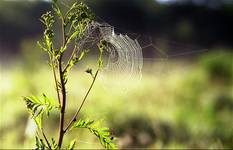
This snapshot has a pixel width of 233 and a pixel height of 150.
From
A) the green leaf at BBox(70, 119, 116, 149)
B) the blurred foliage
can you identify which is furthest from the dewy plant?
the blurred foliage

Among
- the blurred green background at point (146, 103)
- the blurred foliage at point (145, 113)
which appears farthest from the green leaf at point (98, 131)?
the blurred foliage at point (145, 113)

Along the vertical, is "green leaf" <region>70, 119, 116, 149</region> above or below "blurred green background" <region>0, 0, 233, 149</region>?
above

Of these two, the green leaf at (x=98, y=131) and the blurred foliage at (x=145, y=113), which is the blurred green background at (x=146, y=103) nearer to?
the blurred foliage at (x=145, y=113)

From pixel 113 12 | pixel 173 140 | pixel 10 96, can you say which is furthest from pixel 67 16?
pixel 113 12

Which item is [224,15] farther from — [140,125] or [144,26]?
[140,125]

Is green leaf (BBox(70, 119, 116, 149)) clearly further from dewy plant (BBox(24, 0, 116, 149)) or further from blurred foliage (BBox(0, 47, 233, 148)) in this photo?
blurred foliage (BBox(0, 47, 233, 148))

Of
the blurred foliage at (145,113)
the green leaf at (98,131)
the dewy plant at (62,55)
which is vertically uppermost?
the dewy plant at (62,55)

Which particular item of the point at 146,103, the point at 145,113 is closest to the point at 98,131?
the point at 145,113

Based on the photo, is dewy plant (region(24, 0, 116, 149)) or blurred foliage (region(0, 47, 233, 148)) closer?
dewy plant (region(24, 0, 116, 149))

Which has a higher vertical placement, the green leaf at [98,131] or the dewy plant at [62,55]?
the dewy plant at [62,55]

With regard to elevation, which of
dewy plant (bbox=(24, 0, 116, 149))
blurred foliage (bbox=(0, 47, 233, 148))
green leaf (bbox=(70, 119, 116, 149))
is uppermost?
dewy plant (bbox=(24, 0, 116, 149))
